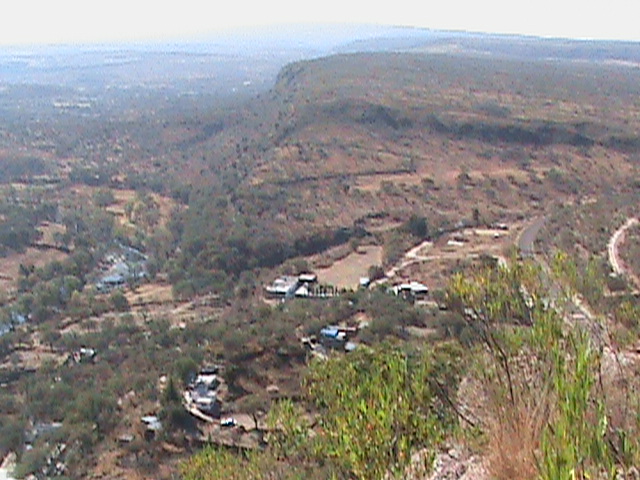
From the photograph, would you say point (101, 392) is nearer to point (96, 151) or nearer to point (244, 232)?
point (244, 232)

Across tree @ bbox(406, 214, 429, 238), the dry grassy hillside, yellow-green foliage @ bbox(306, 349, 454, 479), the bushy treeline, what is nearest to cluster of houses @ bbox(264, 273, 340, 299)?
the bushy treeline

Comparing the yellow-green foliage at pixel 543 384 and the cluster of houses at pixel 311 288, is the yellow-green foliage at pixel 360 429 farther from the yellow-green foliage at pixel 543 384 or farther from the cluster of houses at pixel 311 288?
the cluster of houses at pixel 311 288

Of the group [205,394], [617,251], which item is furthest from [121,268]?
[617,251]

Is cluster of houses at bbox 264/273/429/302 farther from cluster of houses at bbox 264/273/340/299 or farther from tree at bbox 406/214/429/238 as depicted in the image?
tree at bbox 406/214/429/238

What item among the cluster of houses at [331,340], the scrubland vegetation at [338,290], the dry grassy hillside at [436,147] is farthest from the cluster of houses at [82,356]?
the dry grassy hillside at [436,147]

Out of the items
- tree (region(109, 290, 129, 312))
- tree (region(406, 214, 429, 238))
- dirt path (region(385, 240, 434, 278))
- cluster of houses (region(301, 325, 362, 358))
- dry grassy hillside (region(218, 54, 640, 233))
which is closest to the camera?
cluster of houses (region(301, 325, 362, 358))

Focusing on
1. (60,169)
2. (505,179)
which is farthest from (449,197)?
(60,169)
